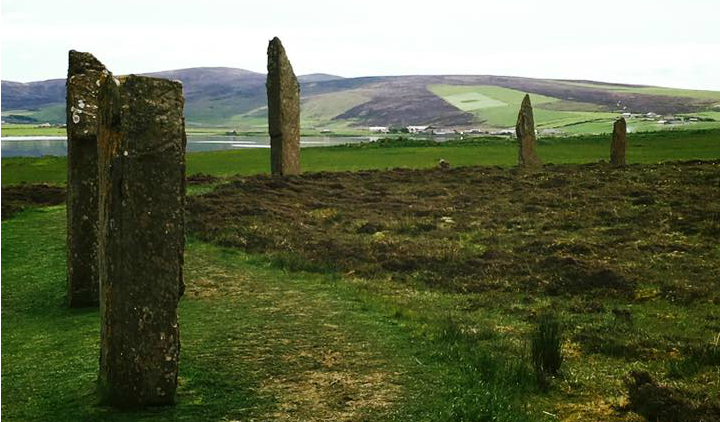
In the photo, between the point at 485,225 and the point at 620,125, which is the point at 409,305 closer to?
the point at 485,225

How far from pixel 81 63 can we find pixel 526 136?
92.8ft

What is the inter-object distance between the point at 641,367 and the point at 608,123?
252ft

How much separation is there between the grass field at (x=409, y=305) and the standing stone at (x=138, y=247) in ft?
1.38

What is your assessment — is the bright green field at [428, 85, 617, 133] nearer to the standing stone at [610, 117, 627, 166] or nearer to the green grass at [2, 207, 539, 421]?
the standing stone at [610, 117, 627, 166]

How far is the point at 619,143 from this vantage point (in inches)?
1438

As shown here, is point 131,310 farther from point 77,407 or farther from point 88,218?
point 88,218

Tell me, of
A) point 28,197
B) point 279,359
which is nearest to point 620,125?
point 28,197

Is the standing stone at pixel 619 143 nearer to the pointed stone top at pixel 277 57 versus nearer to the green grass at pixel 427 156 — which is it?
the green grass at pixel 427 156

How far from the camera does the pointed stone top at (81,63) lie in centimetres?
1352

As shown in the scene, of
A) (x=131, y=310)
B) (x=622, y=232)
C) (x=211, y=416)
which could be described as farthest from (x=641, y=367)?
(x=622, y=232)

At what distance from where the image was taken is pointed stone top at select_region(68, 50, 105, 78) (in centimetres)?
1352

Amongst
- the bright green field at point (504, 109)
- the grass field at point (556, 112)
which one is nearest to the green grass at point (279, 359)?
the grass field at point (556, 112)

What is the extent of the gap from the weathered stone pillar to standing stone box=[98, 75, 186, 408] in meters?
4.73

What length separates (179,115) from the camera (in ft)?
27.8
